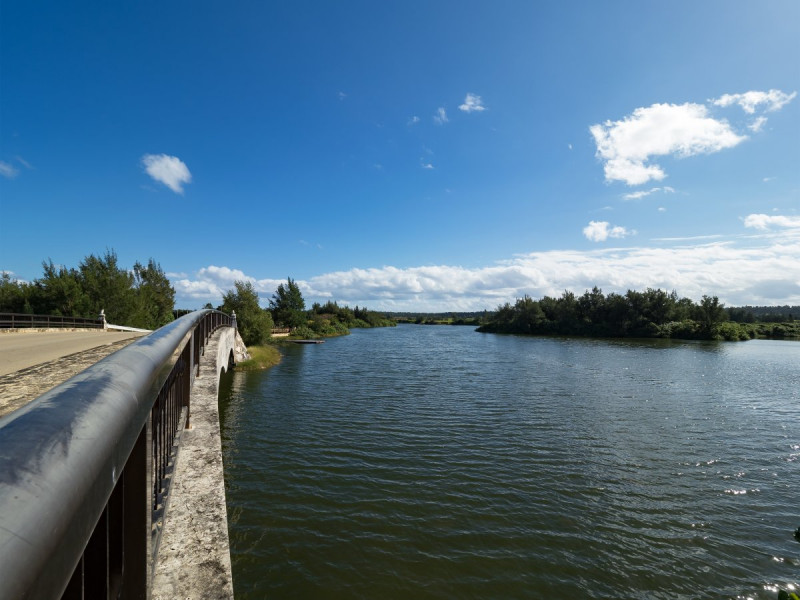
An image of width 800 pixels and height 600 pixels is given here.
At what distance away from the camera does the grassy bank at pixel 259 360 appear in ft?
86.0

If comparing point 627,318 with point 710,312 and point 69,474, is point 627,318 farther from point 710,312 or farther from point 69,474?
point 69,474

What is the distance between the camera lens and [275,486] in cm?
936

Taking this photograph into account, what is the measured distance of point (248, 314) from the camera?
36688mm

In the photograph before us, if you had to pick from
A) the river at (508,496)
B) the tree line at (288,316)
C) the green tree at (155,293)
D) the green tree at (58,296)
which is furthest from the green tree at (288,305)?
the river at (508,496)

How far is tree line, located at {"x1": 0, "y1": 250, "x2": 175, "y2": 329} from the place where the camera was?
116 ft

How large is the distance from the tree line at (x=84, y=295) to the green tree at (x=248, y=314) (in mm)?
9315

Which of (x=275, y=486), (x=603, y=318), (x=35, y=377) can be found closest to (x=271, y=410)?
(x=275, y=486)

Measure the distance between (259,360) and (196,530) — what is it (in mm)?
24814

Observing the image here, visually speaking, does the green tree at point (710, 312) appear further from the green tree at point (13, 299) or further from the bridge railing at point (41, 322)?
the green tree at point (13, 299)

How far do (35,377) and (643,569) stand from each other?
11.2 metres

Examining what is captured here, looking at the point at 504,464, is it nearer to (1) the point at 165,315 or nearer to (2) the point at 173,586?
(2) the point at 173,586

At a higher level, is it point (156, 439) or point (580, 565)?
point (156, 439)

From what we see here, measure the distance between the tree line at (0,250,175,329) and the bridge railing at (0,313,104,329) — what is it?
969cm

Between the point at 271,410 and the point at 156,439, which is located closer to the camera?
the point at 156,439
